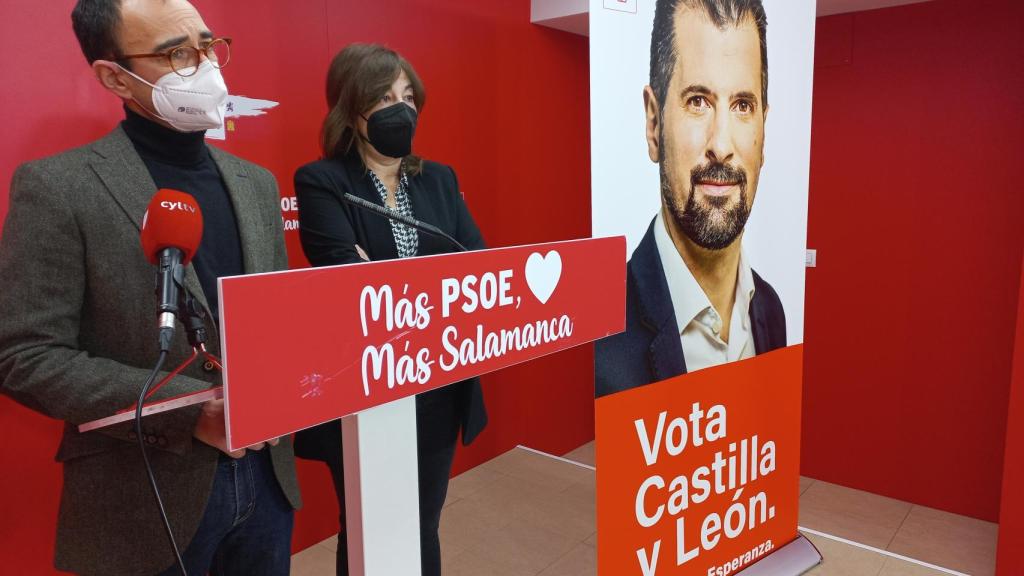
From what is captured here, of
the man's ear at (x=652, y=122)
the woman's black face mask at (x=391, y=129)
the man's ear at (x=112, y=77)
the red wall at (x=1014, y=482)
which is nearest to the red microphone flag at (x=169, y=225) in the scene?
the man's ear at (x=112, y=77)

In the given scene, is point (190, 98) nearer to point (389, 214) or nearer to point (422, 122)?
point (389, 214)

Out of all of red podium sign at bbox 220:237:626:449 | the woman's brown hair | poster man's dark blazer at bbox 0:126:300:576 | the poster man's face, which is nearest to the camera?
red podium sign at bbox 220:237:626:449

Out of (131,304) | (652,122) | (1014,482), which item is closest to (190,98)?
(131,304)

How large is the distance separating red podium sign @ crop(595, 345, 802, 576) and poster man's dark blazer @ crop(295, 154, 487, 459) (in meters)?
0.37

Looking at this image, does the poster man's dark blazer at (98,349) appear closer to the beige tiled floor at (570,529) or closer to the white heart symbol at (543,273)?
the white heart symbol at (543,273)

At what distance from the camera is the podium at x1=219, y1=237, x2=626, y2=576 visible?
23.8 inches

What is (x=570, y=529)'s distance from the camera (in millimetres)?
2869

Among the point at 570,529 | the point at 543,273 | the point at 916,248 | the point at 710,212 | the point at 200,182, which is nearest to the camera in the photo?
the point at 543,273

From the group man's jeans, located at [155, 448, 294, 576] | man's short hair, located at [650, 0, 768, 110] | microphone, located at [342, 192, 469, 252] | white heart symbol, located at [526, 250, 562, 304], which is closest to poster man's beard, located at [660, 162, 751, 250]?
man's short hair, located at [650, 0, 768, 110]

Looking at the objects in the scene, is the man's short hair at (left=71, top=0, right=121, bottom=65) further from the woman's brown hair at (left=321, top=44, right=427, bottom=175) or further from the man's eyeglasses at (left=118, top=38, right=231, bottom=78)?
the woman's brown hair at (left=321, top=44, right=427, bottom=175)

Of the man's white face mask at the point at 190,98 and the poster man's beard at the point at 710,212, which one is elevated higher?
the man's white face mask at the point at 190,98

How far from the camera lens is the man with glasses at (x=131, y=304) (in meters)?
0.99

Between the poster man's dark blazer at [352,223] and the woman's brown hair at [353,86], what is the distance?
5cm

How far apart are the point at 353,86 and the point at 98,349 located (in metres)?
0.83
